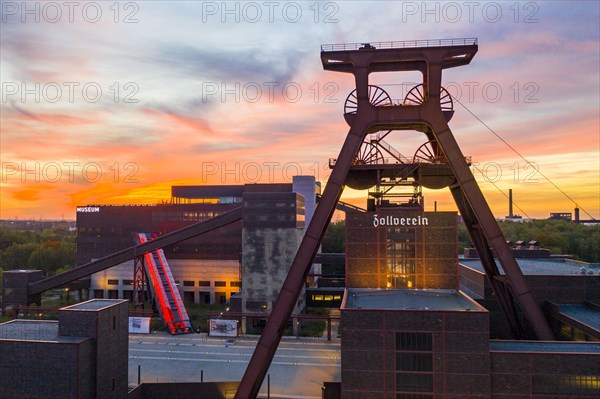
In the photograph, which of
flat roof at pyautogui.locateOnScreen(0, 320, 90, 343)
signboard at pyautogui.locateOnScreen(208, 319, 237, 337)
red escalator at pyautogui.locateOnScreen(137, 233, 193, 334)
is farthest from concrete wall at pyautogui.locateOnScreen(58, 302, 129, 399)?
red escalator at pyautogui.locateOnScreen(137, 233, 193, 334)

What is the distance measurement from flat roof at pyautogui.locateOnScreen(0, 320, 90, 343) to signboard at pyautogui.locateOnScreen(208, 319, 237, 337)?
2163cm

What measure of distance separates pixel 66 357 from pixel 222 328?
25.7 meters

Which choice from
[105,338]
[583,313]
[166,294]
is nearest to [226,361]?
[105,338]

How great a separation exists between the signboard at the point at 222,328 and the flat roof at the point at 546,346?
31809 mm

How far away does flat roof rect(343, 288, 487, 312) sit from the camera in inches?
1047

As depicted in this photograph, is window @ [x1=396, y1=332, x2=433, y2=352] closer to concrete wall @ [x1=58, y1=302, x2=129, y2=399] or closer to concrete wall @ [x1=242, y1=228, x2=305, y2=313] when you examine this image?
concrete wall @ [x1=58, y1=302, x2=129, y2=399]

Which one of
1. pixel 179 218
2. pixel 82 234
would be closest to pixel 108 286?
pixel 82 234

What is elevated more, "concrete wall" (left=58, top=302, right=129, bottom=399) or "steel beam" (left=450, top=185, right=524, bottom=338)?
"steel beam" (left=450, top=185, right=524, bottom=338)

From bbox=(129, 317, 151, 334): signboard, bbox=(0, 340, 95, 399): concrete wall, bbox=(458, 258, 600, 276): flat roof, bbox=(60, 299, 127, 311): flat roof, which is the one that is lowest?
bbox=(129, 317, 151, 334): signboard

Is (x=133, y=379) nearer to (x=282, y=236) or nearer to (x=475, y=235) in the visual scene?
(x=282, y=236)

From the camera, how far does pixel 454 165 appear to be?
26.8 meters

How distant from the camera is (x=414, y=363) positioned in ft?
77.2

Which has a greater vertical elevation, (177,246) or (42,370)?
(177,246)

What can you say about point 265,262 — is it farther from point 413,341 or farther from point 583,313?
point 583,313
